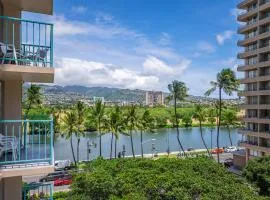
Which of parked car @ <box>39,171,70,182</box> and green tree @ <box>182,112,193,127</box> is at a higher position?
green tree @ <box>182,112,193,127</box>

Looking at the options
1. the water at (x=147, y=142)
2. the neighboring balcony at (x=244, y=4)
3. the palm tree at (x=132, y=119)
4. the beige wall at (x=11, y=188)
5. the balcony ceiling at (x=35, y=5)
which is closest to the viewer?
the beige wall at (x=11, y=188)

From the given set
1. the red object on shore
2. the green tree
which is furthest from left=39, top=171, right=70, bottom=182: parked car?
the green tree

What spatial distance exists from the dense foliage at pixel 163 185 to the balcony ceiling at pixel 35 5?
29.6ft

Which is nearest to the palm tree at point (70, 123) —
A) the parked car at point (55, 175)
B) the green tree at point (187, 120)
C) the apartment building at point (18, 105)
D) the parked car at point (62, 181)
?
the parked car at point (55, 175)

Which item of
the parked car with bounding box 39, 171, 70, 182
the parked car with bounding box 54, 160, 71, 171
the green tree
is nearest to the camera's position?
the parked car with bounding box 39, 171, 70, 182

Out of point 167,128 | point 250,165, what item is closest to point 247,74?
point 250,165

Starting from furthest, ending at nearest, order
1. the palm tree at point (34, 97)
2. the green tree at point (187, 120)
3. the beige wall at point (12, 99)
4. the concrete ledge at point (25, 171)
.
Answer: the green tree at point (187, 120) → the palm tree at point (34, 97) → the beige wall at point (12, 99) → the concrete ledge at point (25, 171)

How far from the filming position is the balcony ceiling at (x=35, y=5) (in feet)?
34.9

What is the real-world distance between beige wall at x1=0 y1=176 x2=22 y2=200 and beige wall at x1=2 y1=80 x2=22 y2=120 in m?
1.73

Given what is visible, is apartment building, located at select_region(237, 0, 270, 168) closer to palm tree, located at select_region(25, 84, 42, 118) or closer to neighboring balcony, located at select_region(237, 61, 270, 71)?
neighboring balcony, located at select_region(237, 61, 270, 71)

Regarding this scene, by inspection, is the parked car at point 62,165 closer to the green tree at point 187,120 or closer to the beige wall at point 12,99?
the beige wall at point 12,99

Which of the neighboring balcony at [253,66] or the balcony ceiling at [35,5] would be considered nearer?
the balcony ceiling at [35,5]

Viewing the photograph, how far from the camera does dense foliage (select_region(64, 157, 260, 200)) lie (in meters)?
17.2

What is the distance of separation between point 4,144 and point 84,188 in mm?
11216
